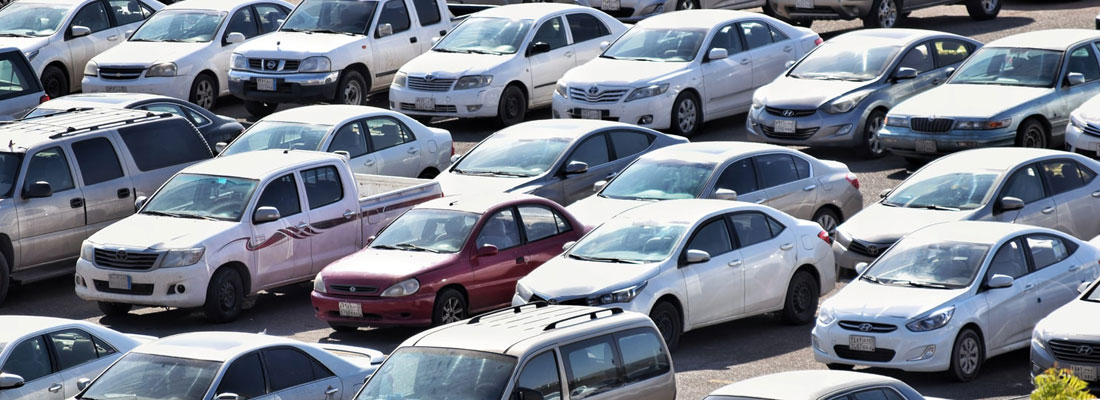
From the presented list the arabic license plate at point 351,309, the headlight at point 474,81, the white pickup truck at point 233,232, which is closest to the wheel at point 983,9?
the headlight at point 474,81

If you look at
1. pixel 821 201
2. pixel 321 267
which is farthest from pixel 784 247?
pixel 321 267

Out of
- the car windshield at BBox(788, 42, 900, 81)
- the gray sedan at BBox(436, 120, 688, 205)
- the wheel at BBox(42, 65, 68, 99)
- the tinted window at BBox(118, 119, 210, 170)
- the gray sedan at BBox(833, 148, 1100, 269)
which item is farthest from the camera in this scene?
the wheel at BBox(42, 65, 68, 99)

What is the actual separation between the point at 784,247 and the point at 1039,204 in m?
3.16

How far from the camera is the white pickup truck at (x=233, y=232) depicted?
17891mm

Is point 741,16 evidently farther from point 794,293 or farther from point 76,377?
point 76,377

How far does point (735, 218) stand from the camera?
17062 mm

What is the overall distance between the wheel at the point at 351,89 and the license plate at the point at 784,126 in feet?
22.4

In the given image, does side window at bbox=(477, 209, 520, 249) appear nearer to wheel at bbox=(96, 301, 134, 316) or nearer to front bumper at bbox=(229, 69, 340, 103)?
wheel at bbox=(96, 301, 134, 316)

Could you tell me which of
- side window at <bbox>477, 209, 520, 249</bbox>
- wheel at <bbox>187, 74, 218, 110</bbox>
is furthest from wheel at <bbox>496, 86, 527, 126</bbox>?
side window at <bbox>477, 209, 520, 249</bbox>

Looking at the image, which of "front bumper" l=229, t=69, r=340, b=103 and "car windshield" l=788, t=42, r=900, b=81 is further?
"front bumper" l=229, t=69, r=340, b=103

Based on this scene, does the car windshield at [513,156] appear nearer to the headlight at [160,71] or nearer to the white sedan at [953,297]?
the white sedan at [953,297]

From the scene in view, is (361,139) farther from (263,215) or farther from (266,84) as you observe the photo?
(266,84)

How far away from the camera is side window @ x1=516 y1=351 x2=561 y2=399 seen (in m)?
11.5

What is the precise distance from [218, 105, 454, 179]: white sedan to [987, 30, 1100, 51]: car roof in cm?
753
